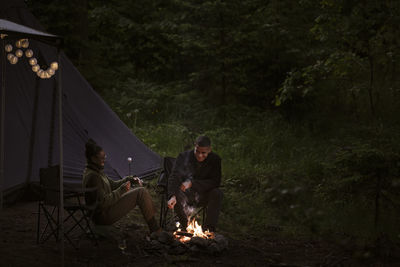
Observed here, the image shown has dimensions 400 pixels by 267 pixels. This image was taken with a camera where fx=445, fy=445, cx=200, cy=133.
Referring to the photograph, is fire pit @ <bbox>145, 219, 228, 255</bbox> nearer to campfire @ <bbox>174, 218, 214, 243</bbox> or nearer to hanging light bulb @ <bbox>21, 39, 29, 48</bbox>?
campfire @ <bbox>174, 218, 214, 243</bbox>

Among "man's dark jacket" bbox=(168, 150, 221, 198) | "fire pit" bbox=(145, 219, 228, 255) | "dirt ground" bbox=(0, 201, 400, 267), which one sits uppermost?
"man's dark jacket" bbox=(168, 150, 221, 198)

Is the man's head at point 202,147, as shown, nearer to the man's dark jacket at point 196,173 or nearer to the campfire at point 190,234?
the man's dark jacket at point 196,173

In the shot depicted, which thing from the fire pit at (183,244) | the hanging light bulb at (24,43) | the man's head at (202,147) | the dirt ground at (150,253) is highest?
the hanging light bulb at (24,43)

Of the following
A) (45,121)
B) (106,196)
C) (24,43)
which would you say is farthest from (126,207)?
(45,121)

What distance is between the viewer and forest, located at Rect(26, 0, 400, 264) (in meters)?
→ 5.54

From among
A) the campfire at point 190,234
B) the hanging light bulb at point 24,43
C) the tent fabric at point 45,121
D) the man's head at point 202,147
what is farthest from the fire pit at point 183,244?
the tent fabric at point 45,121

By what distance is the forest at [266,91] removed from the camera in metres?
5.54

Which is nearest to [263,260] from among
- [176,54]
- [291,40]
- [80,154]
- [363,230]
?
[363,230]

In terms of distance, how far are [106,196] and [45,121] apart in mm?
2263

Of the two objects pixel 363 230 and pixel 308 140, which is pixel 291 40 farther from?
pixel 363 230

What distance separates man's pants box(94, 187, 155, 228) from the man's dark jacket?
0.28 metres

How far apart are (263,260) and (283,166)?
3.10 m

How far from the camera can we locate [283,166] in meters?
6.97

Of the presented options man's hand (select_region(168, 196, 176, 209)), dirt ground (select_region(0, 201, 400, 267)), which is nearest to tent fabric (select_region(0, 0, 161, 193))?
dirt ground (select_region(0, 201, 400, 267))
